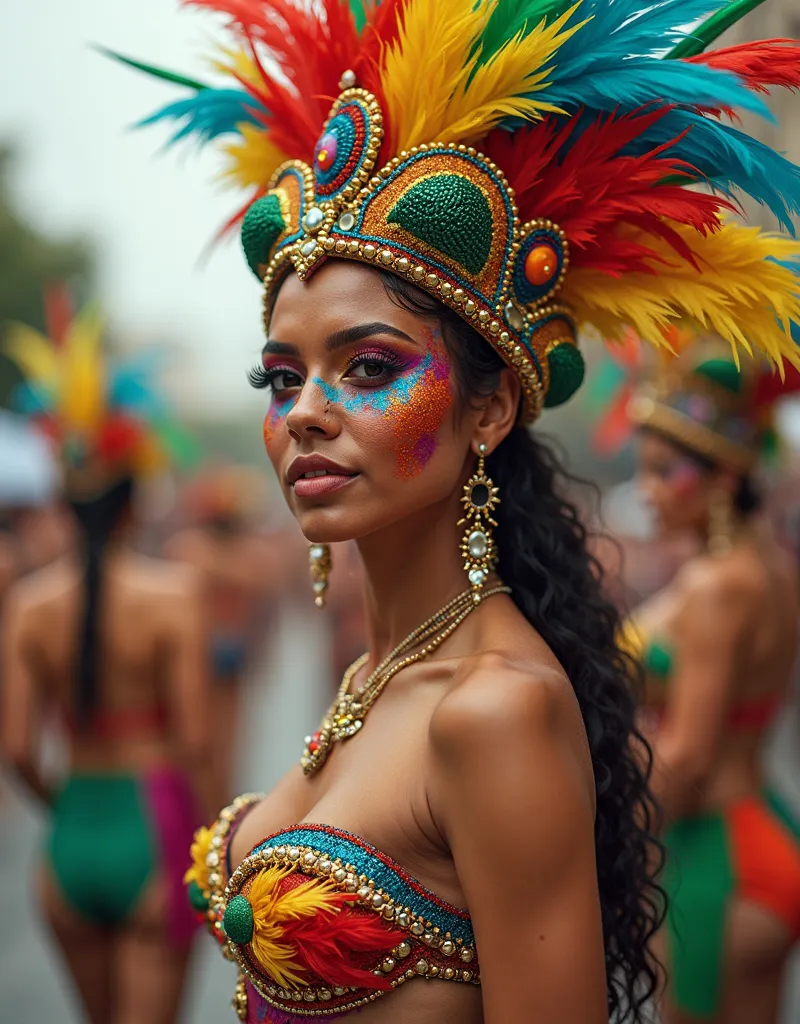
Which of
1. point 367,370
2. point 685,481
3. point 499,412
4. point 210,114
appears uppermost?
point 210,114

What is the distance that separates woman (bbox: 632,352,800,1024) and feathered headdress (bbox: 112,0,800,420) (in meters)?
1.95

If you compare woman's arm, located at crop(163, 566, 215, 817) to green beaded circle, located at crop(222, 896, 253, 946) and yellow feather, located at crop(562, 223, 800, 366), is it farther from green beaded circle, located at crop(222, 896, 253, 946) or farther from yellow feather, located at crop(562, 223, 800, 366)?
yellow feather, located at crop(562, 223, 800, 366)

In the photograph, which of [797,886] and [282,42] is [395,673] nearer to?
[282,42]

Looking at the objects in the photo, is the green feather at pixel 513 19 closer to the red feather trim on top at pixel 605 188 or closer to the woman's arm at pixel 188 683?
the red feather trim on top at pixel 605 188

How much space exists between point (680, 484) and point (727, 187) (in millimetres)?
2358

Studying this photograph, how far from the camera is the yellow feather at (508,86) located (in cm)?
203

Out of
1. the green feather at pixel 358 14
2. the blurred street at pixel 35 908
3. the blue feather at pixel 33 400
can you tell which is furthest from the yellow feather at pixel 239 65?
the blurred street at pixel 35 908

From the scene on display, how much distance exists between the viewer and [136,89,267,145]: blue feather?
99.3 inches

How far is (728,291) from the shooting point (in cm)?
212

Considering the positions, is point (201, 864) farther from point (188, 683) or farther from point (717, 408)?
point (717, 408)

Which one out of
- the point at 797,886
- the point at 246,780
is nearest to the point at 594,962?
the point at 797,886

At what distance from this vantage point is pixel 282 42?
2.37 m

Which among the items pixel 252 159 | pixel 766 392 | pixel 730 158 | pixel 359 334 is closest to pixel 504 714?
pixel 359 334

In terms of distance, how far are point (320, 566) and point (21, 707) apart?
255cm
